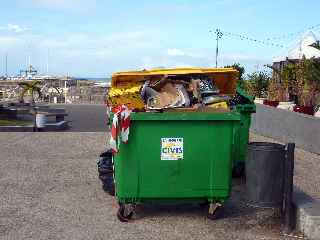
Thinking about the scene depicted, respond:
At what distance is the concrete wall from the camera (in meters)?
10.7

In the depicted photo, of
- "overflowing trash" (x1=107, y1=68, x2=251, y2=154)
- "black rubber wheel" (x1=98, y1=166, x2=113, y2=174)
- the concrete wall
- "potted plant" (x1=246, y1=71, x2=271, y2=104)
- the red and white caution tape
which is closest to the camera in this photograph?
the red and white caution tape

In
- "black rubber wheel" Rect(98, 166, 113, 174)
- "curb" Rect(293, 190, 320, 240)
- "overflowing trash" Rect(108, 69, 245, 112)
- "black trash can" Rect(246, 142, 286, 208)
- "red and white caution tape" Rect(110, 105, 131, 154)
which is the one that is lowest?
"curb" Rect(293, 190, 320, 240)

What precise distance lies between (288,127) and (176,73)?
6.39 m

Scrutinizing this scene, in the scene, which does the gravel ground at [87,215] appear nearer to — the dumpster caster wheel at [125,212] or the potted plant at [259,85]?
the dumpster caster wheel at [125,212]

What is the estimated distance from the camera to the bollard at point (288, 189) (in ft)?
17.4

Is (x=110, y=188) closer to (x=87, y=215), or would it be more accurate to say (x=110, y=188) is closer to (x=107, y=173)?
(x=107, y=173)

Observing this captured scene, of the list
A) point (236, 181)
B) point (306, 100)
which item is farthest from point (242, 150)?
point (306, 100)

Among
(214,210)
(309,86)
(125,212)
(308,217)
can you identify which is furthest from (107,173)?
(309,86)

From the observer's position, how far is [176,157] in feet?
18.5

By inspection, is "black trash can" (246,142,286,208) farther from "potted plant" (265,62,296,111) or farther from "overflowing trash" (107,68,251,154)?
"potted plant" (265,62,296,111)

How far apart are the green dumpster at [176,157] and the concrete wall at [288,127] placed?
210 inches

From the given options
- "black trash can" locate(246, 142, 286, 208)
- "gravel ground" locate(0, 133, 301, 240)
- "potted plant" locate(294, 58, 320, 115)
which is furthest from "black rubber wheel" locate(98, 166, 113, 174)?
"potted plant" locate(294, 58, 320, 115)

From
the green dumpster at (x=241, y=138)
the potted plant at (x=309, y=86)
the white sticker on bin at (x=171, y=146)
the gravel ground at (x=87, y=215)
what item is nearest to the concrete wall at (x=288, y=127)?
the potted plant at (x=309, y=86)

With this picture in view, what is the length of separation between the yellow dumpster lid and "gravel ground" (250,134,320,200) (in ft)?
6.33
